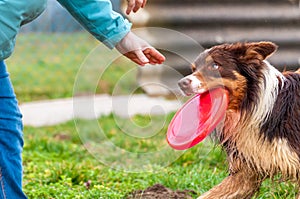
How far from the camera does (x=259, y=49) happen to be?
3838 millimetres

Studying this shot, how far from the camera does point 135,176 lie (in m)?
5.51

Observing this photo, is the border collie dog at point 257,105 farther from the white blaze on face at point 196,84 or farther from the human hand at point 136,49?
the human hand at point 136,49

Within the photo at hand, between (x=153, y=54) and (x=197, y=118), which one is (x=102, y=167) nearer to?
(x=197, y=118)

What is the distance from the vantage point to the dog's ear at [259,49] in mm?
3822

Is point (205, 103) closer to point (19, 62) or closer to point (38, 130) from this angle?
point (38, 130)

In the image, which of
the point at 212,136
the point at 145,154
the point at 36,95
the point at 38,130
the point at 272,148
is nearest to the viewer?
the point at 272,148

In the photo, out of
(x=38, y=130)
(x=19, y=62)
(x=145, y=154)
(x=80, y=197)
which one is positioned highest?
(x=80, y=197)

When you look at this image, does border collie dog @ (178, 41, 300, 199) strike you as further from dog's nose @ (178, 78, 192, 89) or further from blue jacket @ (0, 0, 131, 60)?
blue jacket @ (0, 0, 131, 60)

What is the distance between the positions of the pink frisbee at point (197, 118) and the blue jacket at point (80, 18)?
89 cm

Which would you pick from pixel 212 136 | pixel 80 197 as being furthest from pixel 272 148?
pixel 80 197

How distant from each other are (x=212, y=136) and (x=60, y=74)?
906 cm

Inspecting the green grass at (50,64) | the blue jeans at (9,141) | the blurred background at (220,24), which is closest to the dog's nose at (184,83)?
the blue jeans at (9,141)

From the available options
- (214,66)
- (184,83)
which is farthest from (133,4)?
(214,66)

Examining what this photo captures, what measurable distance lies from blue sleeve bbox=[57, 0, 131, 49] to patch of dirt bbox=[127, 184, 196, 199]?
184 cm
